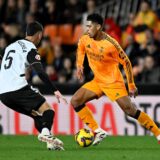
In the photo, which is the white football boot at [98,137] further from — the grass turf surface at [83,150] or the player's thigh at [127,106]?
the player's thigh at [127,106]

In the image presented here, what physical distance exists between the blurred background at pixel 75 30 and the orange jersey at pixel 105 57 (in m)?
3.65

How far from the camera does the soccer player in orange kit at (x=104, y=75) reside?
1296cm

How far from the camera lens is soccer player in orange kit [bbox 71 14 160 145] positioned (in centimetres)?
1296

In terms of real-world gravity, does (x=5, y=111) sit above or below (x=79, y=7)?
below

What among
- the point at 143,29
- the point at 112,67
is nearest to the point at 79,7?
the point at 143,29

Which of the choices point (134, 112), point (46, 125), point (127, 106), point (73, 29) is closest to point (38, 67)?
point (46, 125)

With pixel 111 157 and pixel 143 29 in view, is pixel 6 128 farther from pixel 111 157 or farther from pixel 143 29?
pixel 111 157

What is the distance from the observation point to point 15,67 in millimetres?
11859

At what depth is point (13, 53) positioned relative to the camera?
1190 cm

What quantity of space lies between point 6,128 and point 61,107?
3.86 feet

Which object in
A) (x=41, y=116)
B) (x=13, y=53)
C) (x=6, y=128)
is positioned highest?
(x=13, y=53)

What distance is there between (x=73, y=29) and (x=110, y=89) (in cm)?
758

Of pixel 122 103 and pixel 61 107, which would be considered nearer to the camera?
pixel 122 103

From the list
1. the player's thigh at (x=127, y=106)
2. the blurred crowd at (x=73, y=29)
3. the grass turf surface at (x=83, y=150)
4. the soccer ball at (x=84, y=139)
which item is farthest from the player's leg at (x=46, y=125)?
the blurred crowd at (x=73, y=29)
